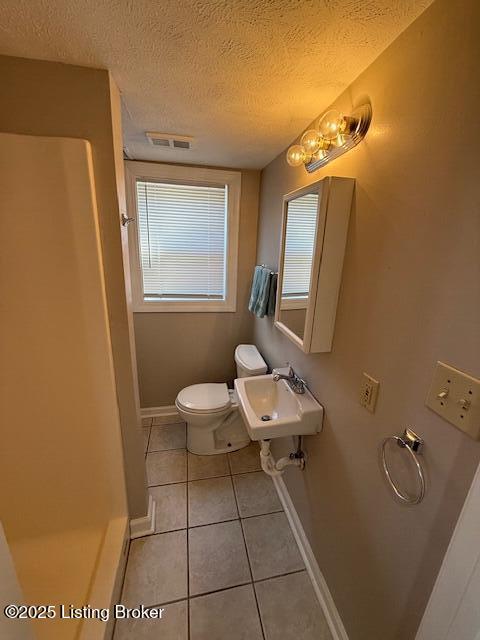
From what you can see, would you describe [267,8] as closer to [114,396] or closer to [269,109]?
[269,109]

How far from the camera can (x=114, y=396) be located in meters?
1.19

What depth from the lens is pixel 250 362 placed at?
198 cm

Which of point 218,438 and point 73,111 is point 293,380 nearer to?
point 218,438

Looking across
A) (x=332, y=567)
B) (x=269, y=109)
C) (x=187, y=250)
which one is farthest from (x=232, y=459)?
(x=269, y=109)

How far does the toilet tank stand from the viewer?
74.5 inches

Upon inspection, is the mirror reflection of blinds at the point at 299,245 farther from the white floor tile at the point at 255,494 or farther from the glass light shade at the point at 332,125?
the white floor tile at the point at 255,494

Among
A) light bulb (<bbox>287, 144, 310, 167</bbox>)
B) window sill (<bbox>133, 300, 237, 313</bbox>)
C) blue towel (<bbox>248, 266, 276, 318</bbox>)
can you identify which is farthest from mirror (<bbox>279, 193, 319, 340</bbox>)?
window sill (<bbox>133, 300, 237, 313</bbox>)

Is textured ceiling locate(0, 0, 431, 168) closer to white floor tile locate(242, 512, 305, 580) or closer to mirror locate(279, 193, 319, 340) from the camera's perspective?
mirror locate(279, 193, 319, 340)

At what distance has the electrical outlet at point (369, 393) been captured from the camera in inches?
33.7

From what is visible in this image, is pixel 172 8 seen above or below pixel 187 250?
above

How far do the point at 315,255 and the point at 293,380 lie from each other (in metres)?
0.73

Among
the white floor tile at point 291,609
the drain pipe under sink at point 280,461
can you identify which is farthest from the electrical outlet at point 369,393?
the white floor tile at point 291,609

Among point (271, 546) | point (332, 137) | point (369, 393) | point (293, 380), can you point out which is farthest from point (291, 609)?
point (332, 137)

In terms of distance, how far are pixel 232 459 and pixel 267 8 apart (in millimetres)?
2355
